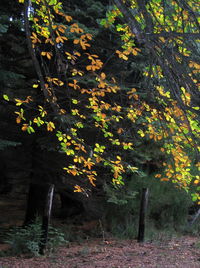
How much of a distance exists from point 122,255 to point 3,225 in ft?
13.9

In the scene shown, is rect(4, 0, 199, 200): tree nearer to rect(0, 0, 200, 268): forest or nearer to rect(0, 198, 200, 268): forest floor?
rect(0, 0, 200, 268): forest

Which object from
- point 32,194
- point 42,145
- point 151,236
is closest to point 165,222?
point 151,236

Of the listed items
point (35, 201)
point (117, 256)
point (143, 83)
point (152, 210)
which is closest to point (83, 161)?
point (143, 83)

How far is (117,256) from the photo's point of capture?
28.5ft

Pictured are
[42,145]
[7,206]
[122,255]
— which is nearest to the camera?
[122,255]

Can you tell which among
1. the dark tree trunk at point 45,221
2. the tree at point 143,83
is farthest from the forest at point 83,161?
the tree at point 143,83

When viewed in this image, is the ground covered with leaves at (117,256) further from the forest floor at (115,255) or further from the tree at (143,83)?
the tree at (143,83)

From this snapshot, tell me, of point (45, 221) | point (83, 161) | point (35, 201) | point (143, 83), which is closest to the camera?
point (143, 83)

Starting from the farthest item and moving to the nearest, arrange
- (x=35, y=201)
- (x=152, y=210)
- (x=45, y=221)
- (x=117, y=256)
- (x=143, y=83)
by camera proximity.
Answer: (x=152, y=210) < (x=35, y=201) < (x=117, y=256) < (x=45, y=221) < (x=143, y=83)

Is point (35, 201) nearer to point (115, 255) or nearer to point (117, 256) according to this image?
point (115, 255)

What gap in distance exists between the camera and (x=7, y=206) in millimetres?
14367

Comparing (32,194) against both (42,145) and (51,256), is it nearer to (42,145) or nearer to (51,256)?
(42,145)

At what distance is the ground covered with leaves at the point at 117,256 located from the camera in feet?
25.3

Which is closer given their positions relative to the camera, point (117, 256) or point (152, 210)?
point (117, 256)
